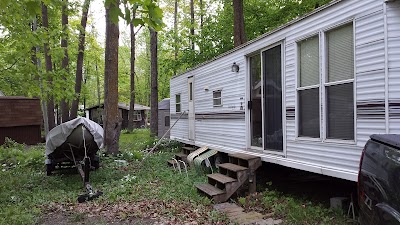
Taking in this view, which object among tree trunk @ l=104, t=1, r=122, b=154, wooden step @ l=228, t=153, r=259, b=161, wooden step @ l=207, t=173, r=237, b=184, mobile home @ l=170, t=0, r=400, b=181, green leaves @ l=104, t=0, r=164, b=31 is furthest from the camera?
tree trunk @ l=104, t=1, r=122, b=154

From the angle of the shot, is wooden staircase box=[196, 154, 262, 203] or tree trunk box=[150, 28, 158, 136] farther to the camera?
tree trunk box=[150, 28, 158, 136]

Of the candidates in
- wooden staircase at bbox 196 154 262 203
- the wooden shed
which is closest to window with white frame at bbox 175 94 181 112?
wooden staircase at bbox 196 154 262 203

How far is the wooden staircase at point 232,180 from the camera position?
219 inches

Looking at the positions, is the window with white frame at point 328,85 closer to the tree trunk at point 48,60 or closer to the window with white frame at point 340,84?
the window with white frame at point 340,84

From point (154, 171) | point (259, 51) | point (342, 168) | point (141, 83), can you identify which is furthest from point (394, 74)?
point (141, 83)

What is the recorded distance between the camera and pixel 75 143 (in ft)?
23.6

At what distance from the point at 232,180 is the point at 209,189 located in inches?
18.7

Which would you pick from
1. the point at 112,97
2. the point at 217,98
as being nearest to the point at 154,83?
the point at 112,97

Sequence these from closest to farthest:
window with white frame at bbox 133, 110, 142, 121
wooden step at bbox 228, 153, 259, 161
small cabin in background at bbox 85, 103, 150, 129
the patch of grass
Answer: the patch of grass, wooden step at bbox 228, 153, 259, 161, small cabin in background at bbox 85, 103, 150, 129, window with white frame at bbox 133, 110, 142, 121

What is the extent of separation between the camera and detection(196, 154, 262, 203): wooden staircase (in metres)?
5.56

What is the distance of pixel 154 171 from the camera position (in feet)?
27.0

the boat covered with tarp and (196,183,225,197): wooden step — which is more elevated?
the boat covered with tarp

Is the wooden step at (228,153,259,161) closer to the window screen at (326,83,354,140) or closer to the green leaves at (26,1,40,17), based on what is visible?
the window screen at (326,83,354,140)

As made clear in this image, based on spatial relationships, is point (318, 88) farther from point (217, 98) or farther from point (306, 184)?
point (217, 98)
